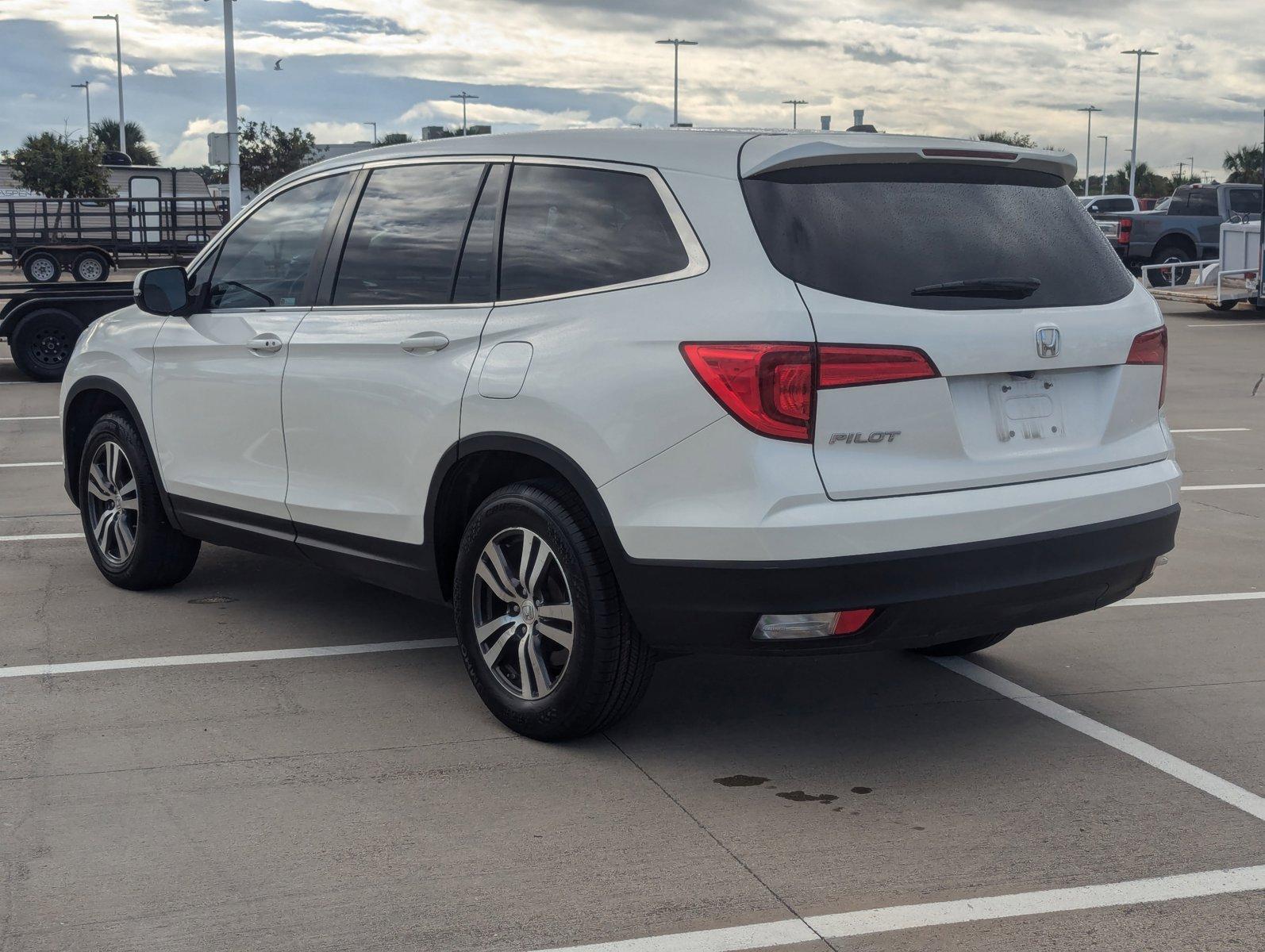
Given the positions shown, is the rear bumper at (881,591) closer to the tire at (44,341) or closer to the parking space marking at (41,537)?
the parking space marking at (41,537)

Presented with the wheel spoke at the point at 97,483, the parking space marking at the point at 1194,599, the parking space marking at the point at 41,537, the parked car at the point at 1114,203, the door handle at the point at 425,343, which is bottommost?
the parking space marking at the point at 41,537

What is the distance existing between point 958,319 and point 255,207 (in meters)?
3.09

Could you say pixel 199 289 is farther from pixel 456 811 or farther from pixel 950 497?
pixel 950 497

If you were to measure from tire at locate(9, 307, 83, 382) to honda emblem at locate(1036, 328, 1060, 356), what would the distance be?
13.3 meters

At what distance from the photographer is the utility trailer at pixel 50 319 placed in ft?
50.7

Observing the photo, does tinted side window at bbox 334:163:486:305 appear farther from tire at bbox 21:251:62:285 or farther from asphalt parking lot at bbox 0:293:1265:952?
tire at bbox 21:251:62:285

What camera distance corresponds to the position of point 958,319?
402cm

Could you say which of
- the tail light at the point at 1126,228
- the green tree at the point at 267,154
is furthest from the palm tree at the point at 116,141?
the tail light at the point at 1126,228

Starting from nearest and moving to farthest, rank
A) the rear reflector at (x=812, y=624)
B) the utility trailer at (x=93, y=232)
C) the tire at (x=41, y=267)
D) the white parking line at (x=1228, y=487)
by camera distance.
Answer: the rear reflector at (x=812, y=624) → the white parking line at (x=1228, y=487) → the tire at (x=41, y=267) → the utility trailer at (x=93, y=232)

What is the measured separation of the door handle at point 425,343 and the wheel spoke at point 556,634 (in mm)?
944

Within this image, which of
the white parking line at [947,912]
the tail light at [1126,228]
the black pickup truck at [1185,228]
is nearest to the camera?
the white parking line at [947,912]

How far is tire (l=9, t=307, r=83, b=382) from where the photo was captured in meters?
15.5

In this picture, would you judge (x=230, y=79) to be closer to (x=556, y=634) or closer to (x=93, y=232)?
(x=93, y=232)

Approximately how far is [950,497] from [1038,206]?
3.49ft
